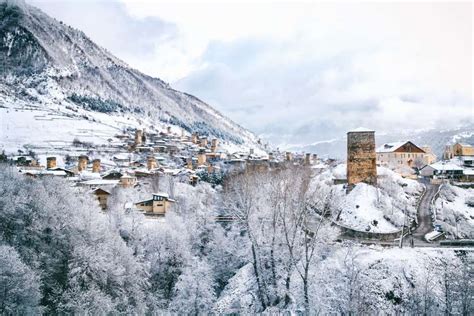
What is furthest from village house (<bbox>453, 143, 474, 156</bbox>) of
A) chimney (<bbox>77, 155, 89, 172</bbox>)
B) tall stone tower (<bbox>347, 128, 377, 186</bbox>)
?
chimney (<bbox>77, 155, 89, 172</bbox>)

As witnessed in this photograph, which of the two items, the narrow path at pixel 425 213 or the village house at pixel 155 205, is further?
the village house at pixel 155 205

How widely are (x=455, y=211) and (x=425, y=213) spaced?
9.09ft

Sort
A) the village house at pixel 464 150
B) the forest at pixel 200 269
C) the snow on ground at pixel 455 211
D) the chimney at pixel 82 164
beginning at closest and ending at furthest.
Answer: the forest at pixel 200 269, the snow on ground at pixel 455 211, the village house at pixel 464 150, the chimney at pixel 82 164

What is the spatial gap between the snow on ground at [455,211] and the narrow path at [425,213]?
694mm

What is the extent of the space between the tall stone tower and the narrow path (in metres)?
5.10

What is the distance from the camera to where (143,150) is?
9356 centimetres

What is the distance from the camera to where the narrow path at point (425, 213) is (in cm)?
3438

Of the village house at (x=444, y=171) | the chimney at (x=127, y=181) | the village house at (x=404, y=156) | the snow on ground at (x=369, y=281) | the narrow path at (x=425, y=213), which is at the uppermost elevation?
the village house at (x=404, y=156)

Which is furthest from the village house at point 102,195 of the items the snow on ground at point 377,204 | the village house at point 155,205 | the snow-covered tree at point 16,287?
the snow on ground at point 377,204

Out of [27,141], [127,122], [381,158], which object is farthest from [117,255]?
[127,122]

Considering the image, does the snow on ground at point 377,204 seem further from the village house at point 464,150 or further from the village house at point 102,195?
the village house at point 102,195

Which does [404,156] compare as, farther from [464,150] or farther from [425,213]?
[425,213]

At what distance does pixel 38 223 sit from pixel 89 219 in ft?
12.5

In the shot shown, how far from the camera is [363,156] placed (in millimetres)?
42031
